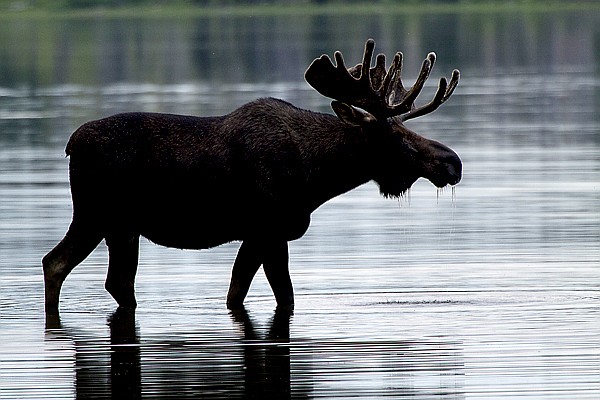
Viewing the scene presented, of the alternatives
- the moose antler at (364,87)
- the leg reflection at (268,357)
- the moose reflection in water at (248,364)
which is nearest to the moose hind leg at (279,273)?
the leg reflection at (268,357)

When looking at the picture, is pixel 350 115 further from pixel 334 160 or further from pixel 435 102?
pixel 435 102

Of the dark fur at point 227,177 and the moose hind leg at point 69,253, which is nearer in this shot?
the dark fur at point 227,177

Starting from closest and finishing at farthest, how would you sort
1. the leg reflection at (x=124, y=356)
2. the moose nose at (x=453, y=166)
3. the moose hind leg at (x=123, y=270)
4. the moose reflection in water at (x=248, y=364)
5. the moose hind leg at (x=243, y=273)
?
the moose reflection in water at (x=248, y=364), the leg reflection at (x=124, y=356), the moose nose at (x=453, y=166), the moose hind leg at (x=243, y=273), the moose hind leg at (x=123, y=270)

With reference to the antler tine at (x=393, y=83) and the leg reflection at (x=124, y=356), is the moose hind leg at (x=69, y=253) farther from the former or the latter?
the antler tine at (x=393, y=83)

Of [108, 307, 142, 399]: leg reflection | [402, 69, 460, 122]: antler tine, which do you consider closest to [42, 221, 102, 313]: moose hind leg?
[108, 307, 142, 399]: leg reflection

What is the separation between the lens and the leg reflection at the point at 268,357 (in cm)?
1138

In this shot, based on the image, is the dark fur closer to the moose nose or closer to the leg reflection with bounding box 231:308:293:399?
the moose nose

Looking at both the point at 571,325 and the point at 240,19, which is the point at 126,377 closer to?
the point at 571,325

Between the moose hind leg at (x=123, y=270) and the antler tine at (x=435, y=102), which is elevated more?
the antler tine at (x=435, y=102)

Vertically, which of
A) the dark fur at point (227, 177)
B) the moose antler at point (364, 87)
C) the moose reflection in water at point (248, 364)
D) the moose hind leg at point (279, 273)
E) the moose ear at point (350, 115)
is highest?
the moose antler at point (364, 87)

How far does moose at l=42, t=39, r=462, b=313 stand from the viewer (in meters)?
14.3

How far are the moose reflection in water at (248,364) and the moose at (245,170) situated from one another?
0.96m

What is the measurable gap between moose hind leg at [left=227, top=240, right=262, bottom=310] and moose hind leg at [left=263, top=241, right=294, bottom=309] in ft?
0.40

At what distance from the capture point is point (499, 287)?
49.2 ft
